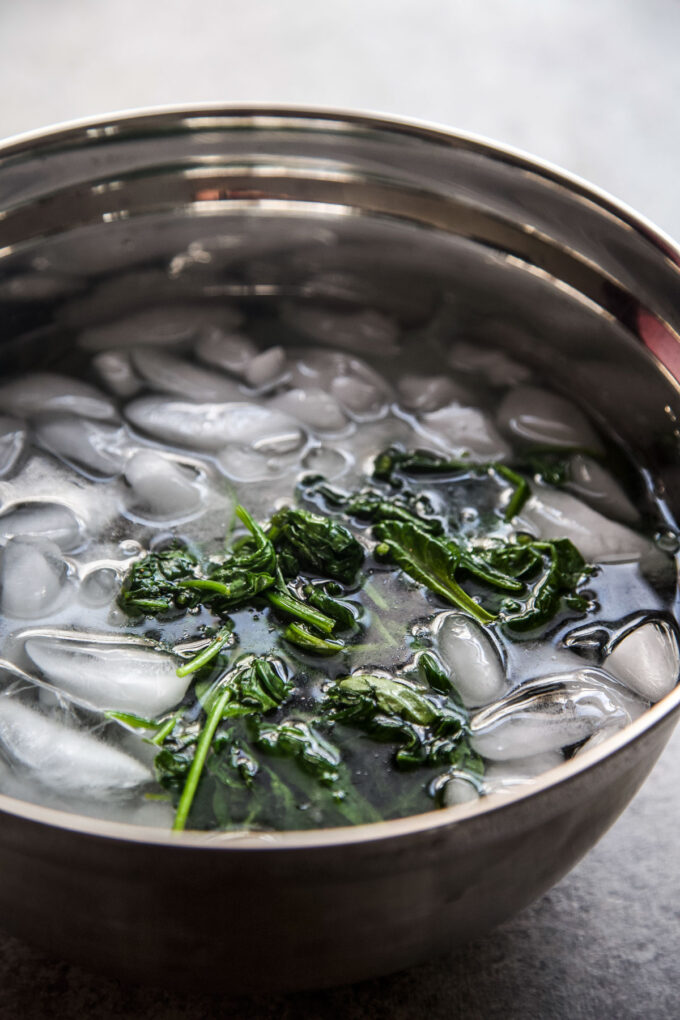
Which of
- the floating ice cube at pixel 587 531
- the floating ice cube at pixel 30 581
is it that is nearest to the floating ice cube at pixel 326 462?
the floating ice cube at pixel 587 531

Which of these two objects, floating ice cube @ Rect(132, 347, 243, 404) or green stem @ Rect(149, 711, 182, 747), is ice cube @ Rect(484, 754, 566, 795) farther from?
floating ice cube @ Rect(132, 347, 243, 404)

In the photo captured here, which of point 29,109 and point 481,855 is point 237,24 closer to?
point 29,109

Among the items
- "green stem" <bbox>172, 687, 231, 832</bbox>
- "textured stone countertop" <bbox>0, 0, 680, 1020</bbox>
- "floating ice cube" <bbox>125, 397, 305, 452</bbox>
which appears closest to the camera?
"green stem" <bbox>172, 687, 231, 832</bbox>

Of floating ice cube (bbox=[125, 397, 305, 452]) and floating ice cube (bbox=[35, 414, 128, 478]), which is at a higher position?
floating ice cube (bbox=[125, 397, 305, 452])

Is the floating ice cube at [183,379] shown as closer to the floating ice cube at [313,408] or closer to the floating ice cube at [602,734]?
the floating ice cube at [313,408]

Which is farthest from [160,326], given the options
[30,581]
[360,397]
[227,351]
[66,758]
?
[66,758]

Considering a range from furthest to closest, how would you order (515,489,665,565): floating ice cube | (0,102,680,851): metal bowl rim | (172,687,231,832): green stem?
(515,489,665,565): floating ice cube
(172,687,231,832): green stem
(0,102,680,851): metal bowl rim

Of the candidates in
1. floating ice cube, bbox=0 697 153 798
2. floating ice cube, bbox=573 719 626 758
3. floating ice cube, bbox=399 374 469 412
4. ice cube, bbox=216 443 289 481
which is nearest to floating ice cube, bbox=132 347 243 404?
ice cube, bbox=216 443 289 481
